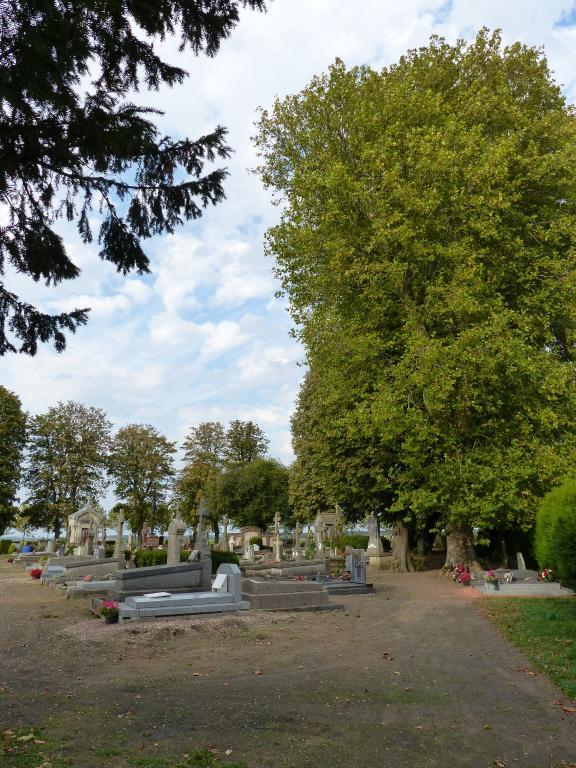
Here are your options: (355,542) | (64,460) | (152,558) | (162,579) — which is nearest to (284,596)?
(162,579)

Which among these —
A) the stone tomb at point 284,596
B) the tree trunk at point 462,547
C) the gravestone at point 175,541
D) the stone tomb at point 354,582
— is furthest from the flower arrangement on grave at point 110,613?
the tree trunk at point 462,547

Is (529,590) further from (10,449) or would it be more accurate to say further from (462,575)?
(10,449)

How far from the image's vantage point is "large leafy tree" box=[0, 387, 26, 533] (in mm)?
45094

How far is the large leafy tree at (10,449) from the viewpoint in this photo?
45.1 metres

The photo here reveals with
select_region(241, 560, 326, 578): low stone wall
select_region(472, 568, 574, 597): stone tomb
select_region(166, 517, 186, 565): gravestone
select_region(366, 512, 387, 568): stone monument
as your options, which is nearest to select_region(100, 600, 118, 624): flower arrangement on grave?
select_region(166, 517, 186, 565): gravestone

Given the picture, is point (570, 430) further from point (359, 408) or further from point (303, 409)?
point (303, 409)

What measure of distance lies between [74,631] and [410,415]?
1048 cm

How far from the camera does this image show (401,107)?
18.5 meters

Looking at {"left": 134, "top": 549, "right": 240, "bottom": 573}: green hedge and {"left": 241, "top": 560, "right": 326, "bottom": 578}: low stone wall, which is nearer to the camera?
{"left": 134, "top": 549, "right": 240, "bottom": 573}: green hedge

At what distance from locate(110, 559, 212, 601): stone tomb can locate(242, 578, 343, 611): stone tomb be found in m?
1.38

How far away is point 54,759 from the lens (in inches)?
167

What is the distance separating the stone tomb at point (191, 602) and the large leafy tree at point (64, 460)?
121 ft

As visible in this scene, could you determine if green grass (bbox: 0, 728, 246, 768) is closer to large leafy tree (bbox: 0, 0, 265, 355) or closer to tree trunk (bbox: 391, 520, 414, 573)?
large leafy tree (bbox: 0, 0, 265, 355)

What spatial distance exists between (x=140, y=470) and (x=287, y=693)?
4645 centimetres
